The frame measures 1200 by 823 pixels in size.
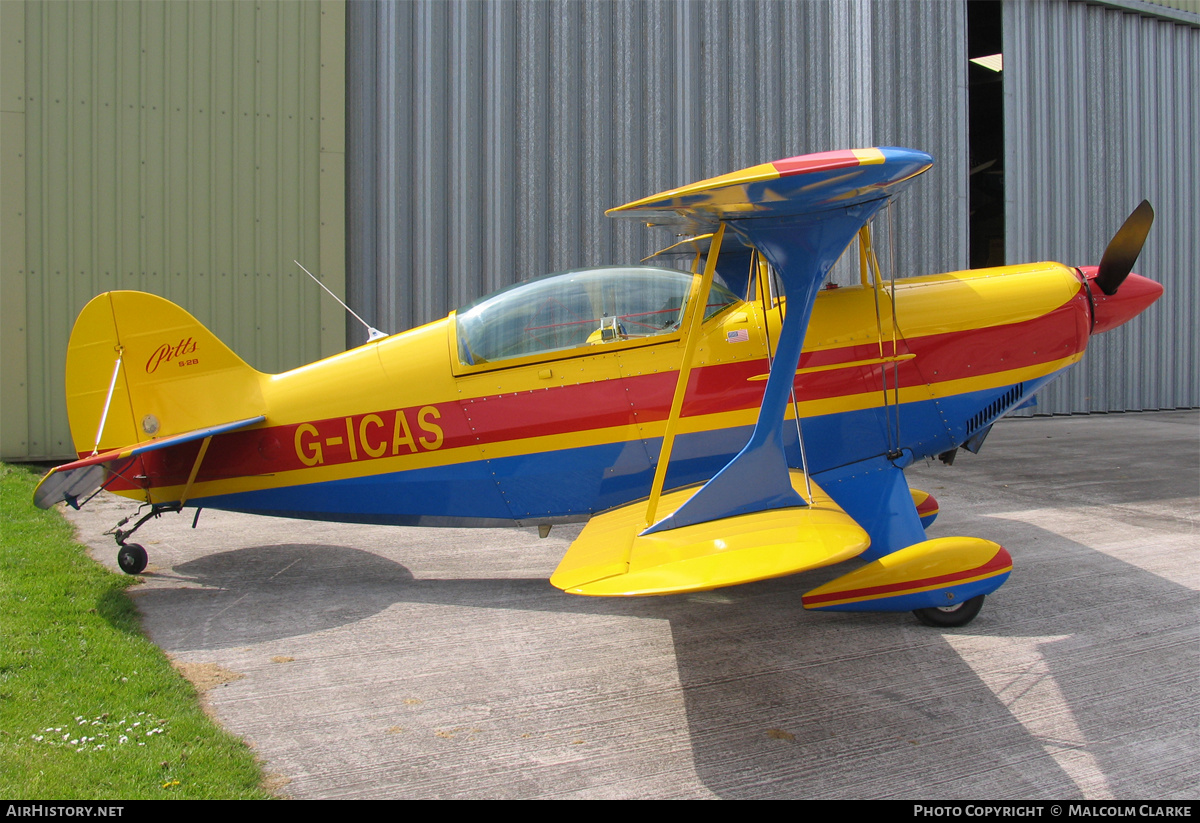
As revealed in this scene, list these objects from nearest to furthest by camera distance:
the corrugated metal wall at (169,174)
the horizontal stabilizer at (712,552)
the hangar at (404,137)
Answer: the horizontal stabilizer at (712,552) → the corrugated metal wall at (169,174) → the hangar at (404,137)

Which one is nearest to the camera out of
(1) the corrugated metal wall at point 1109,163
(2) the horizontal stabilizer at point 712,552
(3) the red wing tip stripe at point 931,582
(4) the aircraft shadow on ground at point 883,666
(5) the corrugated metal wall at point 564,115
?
(4) the aircraft shadow on ground at point 883,666

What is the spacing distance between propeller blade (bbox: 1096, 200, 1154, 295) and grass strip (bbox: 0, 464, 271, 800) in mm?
5181

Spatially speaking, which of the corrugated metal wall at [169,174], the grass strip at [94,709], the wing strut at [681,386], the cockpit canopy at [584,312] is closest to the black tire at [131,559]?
the grass strip at [94,709]

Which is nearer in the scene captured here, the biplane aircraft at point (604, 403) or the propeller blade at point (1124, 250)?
the biplane aircraft at point (604, 403)

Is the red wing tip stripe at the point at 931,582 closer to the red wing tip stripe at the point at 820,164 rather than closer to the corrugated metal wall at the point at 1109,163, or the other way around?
the red wing tip stripe at the point at 820,164

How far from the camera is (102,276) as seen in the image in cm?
945

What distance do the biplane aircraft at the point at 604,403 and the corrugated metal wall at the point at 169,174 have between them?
476 cm

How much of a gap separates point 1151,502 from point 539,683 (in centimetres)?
642

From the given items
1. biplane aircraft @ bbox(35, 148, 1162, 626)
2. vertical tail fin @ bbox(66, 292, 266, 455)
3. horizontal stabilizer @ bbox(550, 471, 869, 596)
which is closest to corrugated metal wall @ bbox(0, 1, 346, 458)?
vertical tail fin @ bbox(66, 292, 266, 455)

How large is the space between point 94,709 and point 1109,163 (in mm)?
15892

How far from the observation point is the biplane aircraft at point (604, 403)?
468cm

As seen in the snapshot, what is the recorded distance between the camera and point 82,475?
4.81 meters

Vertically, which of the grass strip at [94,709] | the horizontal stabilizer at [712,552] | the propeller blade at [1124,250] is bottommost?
the grass strip at [94,709]

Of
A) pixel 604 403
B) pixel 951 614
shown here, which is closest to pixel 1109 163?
pixel 951 614
